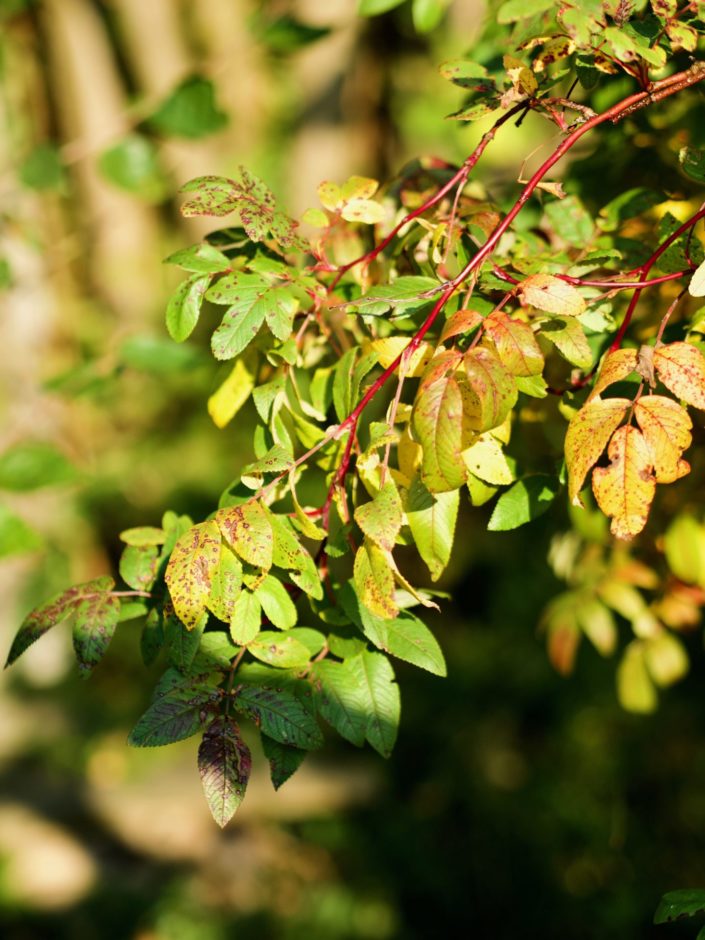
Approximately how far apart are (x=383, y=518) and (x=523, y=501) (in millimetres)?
245

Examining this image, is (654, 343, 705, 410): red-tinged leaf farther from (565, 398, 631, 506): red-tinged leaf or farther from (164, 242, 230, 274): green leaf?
(164, 242, 230, 274): green leaf

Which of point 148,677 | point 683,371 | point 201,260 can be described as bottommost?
point 148,677

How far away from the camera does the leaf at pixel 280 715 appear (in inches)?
29.3

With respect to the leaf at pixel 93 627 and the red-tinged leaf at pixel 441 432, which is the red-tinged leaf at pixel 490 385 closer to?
the red-tinged leaf at pixel 441 432

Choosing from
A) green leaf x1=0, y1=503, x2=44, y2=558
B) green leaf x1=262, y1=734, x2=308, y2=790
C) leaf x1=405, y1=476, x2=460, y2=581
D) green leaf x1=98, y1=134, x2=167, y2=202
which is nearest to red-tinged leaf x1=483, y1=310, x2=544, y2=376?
leaf x1=405, y1=476, x2=460, y2=581

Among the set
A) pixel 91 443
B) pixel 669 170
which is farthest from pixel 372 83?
pixel 669 170

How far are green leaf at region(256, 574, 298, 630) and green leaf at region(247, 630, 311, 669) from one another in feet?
0.06

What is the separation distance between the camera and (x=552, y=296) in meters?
0.76

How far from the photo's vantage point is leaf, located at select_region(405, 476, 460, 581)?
30.3 inches

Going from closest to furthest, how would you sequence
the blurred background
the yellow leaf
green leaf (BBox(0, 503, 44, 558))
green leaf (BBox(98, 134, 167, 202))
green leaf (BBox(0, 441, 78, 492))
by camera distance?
the yellow leaf, green leaf (BBox(0, 503, 44, 558)), green leaf (BBox(0, 441, 78, 492)), green leaf (BBox(98, 134, 167, 202)), the blurred background

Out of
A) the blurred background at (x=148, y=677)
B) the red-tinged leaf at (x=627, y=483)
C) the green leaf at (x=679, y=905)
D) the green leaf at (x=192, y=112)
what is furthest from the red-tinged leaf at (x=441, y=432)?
the green leaf at (x=192, y=112)

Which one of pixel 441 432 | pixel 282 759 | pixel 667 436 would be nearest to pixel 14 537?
pixel 282 759

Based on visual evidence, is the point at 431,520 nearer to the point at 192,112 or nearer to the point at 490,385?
the point at 490,385

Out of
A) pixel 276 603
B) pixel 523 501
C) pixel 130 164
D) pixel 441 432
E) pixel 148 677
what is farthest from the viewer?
pixel 148 677
